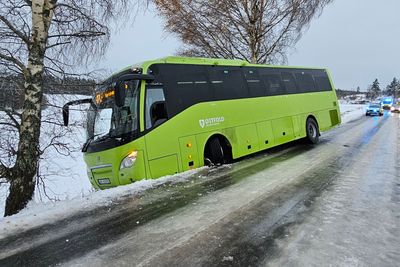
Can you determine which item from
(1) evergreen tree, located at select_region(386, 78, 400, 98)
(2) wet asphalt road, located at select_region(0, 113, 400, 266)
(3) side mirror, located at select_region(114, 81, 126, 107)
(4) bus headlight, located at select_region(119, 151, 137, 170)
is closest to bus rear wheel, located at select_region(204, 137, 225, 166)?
(2) wet asphalt road, located at select_region(0, 113, 400, 266)

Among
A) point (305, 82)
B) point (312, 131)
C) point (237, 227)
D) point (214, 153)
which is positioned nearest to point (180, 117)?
point (214, 153)

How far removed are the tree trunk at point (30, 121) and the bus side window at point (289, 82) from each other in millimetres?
9191

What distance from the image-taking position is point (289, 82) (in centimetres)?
1391

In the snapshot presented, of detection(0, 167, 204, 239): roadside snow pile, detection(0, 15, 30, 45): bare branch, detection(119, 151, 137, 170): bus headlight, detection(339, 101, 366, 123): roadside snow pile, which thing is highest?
detection(0, 15, 30, 45): bare branch

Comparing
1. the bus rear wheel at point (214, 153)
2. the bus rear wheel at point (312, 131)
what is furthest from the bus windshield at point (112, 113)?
the bus rear wheel at point (312, 131)

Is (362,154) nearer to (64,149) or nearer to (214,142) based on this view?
(214,142)

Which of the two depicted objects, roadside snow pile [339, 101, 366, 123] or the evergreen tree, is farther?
the evergreen tree

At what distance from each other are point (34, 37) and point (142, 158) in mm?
3232

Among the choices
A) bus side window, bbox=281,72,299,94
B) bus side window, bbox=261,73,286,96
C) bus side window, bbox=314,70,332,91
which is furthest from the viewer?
bus side window, bbox=314,70,332,91

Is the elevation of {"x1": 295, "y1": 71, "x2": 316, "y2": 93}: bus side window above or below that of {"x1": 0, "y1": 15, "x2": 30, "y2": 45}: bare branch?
below

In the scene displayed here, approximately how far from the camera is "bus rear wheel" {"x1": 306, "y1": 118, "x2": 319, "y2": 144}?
1420 centimetres

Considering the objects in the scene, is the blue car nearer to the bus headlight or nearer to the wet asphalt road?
the wet asphalt road

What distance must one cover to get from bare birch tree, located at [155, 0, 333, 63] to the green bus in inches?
230

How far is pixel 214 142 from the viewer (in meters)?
9.94
